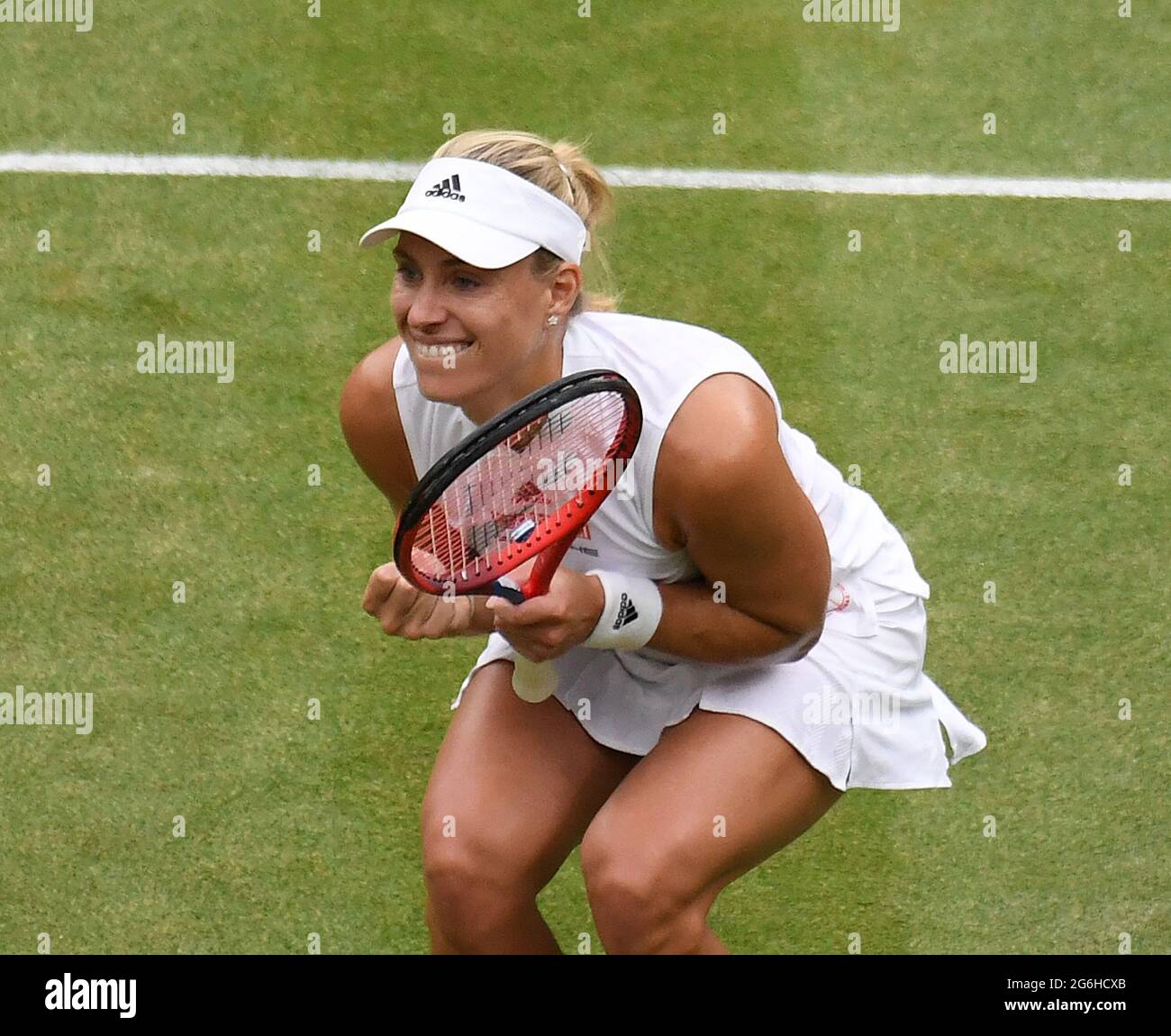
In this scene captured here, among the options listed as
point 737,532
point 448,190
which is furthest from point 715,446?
point 448,190

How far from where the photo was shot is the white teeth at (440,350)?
3.71 metres

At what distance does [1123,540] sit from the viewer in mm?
6262

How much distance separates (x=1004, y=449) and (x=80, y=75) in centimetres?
423

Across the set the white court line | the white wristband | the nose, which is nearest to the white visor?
the nose

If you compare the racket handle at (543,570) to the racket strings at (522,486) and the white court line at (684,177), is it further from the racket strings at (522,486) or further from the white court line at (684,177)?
the white court line at (684,177)

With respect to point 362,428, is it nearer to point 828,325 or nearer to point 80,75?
point 828,325

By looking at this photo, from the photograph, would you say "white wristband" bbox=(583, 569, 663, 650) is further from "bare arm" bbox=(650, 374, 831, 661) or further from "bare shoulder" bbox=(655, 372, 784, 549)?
"bare shoulder" bbox=(655, 372, 784, 549)

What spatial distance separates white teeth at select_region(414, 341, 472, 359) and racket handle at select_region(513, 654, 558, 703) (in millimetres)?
689

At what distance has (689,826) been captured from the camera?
3834 millimetres

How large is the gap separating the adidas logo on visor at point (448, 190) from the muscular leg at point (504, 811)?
3.72ft

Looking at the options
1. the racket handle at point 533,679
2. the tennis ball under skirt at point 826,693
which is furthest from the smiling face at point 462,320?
the tennis ball under skirt at point 826,693

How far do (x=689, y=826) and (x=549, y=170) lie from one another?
4.65 feet

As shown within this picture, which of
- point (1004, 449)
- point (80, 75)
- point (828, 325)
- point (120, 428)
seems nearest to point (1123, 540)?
point (1004, 449)

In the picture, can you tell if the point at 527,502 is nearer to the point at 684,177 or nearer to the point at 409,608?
the point at 409,608
